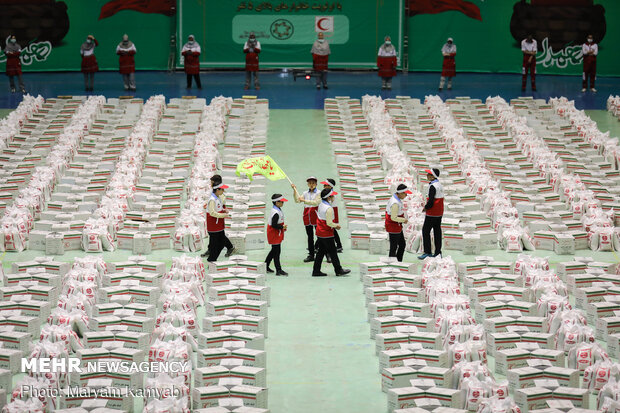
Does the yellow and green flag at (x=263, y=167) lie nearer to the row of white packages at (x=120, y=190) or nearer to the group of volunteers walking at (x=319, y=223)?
the group of volunteers walking at (x=319, y=223)

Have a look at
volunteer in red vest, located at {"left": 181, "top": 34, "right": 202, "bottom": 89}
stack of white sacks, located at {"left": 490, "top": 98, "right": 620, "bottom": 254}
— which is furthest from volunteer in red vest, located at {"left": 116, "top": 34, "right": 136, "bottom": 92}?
stack of white sacks, located at {"left": 490, "top": 98, "right": 620, "bottom": 254}

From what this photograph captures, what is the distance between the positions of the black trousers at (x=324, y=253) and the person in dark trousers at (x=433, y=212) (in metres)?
1.62

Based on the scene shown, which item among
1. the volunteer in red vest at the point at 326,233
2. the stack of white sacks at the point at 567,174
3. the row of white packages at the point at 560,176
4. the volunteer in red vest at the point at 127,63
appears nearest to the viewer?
the volunteer in red vest at the point at 326,233

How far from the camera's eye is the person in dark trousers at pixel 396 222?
1395cm

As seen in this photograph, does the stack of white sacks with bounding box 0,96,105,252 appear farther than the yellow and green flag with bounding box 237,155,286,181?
Yes

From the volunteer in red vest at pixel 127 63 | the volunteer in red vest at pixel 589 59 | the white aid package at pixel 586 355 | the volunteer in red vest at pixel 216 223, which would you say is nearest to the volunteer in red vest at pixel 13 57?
the volunteer in red vest at pixel 127 63

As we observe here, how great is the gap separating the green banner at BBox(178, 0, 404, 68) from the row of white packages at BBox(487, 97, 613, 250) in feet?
31.6

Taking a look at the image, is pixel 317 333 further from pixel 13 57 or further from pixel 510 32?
pixel 510 32

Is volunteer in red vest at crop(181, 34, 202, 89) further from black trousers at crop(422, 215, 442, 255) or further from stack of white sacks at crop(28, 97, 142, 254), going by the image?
black trousers at crop(422, 215, 442, 255)

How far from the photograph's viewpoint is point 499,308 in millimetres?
11844

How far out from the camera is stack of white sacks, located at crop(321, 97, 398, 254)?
15285 millimetres

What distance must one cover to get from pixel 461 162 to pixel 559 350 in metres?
8.89

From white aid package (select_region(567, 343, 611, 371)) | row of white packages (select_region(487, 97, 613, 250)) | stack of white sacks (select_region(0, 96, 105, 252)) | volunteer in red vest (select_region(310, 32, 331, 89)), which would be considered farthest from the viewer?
volunteer in red vest (select_region(310, 32, 331, 89))

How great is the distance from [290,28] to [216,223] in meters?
20.2
